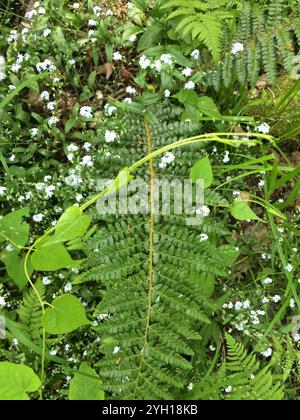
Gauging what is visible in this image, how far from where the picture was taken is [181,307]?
8.02 feet

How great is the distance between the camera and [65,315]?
2.38m

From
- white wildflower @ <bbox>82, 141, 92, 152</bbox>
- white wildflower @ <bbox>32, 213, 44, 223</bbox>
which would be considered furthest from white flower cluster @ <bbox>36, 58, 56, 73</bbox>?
white wildflower @ <bbox>32, 213, 44, 223</bbox>

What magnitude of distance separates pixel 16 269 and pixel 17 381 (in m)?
0.78

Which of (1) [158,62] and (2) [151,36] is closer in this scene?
(1) [158,62]

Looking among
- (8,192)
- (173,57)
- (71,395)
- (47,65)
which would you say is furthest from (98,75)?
(71,395)

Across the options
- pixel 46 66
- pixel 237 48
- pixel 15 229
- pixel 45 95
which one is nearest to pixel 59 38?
pixel 46 66

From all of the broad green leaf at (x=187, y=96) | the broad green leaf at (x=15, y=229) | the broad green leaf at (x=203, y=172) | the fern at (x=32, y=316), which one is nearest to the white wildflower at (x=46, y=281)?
the fern at (x=32, y=316)

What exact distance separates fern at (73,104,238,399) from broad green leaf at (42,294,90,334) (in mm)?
132

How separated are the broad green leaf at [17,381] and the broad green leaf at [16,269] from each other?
2.14 feet

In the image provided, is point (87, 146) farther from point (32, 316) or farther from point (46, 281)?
point (32, 316)

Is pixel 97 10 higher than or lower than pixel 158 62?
higher

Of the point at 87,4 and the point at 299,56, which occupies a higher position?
the point at 87,4
